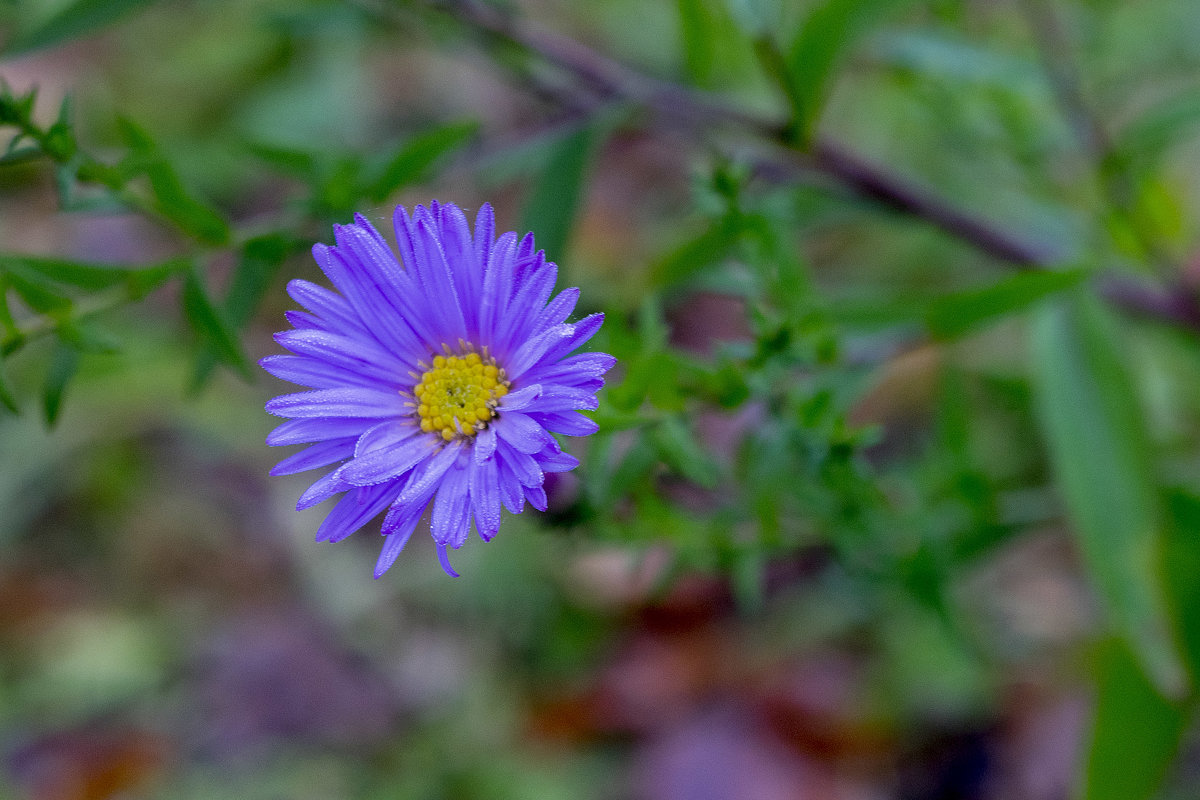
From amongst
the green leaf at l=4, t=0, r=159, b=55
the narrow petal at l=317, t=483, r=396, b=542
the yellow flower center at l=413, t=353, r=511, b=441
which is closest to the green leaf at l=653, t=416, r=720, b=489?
the yellow flower center at l=413, t=353, r=511, b=441

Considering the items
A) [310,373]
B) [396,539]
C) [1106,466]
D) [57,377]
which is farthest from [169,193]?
[1106,466]

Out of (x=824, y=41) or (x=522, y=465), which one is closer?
(x=522, y=465)

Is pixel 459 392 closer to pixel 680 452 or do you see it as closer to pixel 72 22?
pixel 680 452

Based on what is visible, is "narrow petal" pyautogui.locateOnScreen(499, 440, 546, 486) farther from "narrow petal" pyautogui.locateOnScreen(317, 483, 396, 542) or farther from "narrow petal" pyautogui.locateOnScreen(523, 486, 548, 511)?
"narrow petal" pyautogui.locateOnScreen(317, 483, 396, 542)

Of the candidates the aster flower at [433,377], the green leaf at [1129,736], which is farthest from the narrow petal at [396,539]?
the green leaf at [1129,736]

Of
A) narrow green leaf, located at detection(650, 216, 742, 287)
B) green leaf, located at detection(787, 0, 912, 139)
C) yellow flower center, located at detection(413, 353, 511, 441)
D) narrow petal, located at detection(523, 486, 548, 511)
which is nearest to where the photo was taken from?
narrow petal, located at detection(523, 486, 548, 511)
